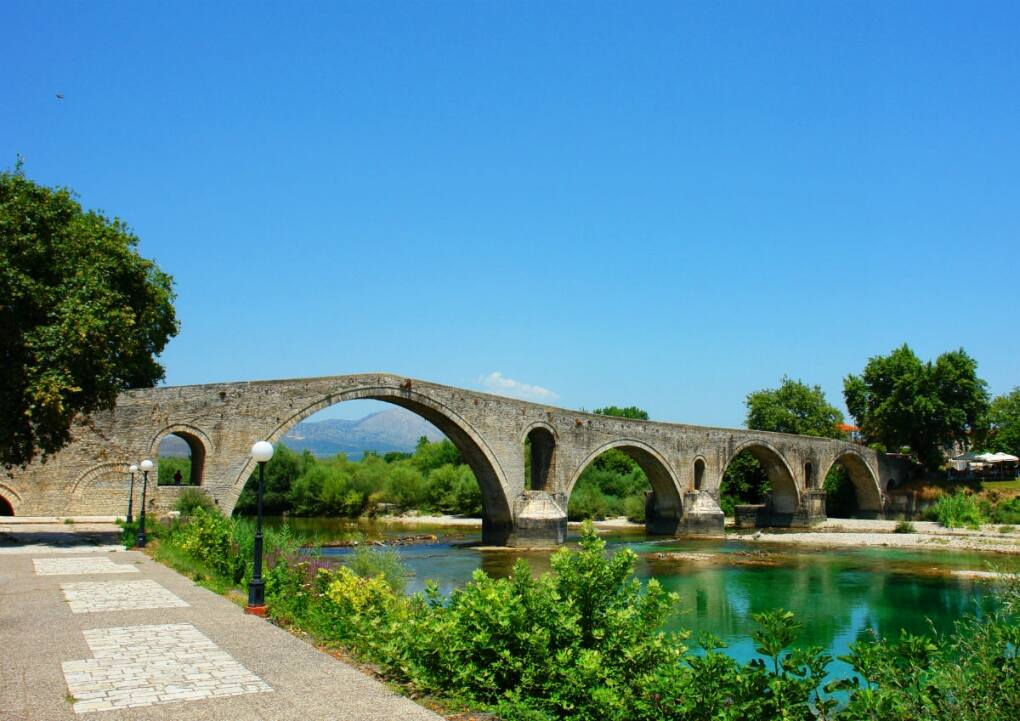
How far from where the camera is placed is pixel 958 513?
3900cm

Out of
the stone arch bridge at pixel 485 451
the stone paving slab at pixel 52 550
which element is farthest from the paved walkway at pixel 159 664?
the stone arch bridge at pixel 485 451

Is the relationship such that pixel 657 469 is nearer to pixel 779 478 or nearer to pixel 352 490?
pixel 779 478

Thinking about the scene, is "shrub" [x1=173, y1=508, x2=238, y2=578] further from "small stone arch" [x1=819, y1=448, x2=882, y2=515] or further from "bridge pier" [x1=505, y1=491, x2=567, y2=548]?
"small stone arch" [x1=819, y1=448, x2=882, y2=515]

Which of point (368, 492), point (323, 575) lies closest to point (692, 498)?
point (368, 492)

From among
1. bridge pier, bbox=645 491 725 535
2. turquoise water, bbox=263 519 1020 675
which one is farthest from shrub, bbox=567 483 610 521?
turquoise water, bbox=263 519 1020 675

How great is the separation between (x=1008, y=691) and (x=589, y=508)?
43347 mm

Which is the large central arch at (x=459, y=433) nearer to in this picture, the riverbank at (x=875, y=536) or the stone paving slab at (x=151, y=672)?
the riverbank at (x=875, y=536)

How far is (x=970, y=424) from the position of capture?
46.0m

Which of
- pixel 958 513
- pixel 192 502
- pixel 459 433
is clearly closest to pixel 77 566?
pixel 192 502

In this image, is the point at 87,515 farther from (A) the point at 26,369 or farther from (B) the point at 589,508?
(B) the point at 589,508

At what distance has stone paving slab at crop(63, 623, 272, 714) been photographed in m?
5.53

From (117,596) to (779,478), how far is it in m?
40.3

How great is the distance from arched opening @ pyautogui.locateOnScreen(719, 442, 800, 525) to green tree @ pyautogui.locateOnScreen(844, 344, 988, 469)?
7.70 m

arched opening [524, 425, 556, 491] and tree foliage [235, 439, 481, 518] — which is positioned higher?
arched opening [524, 425, 556, 491]
